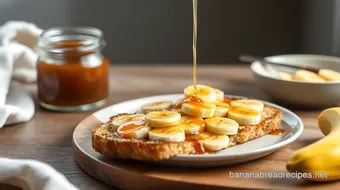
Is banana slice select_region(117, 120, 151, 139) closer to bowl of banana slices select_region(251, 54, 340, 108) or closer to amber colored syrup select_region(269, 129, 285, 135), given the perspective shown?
amber colored syrup select_region(269, 129, 285, 135)

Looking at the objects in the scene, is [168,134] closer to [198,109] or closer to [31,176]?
[198,109]

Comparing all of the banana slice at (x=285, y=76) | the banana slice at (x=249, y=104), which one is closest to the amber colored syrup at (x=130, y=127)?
the banana slice at (x=249, y=104)

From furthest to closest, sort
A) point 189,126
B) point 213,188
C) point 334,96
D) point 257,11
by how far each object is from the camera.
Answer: point 257,11 < point 334,96 < point 189,126 < point 213,188

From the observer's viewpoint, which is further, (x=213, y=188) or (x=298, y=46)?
(x=298, y=46)

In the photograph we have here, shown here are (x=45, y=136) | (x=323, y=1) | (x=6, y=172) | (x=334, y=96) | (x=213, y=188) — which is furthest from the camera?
(x=323, y=1)

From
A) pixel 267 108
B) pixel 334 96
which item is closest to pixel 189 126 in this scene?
pixel 267 108

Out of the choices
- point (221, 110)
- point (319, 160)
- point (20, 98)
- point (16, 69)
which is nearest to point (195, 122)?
point (221, 110)

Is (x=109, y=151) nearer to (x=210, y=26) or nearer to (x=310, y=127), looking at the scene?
(x=310, y=127)
